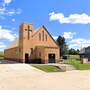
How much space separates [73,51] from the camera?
8244 cm

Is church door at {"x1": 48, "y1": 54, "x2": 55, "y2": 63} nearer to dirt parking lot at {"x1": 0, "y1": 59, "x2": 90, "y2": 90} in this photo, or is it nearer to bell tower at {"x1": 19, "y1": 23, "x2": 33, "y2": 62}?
bell tower at {"x1": 19, "y1": 23, "x2": 33, "y2": 62}

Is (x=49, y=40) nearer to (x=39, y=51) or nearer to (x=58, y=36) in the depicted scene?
(x=39, y=51)

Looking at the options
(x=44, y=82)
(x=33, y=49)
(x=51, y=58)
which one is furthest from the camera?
(x=33, y=49)

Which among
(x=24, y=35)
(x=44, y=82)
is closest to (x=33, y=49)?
(x=24, y=35)

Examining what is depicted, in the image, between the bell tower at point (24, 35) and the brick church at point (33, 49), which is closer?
the brick church at point (33, 49)

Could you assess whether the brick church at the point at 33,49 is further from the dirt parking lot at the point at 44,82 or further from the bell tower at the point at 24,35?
the dirt parking lot at the point at 44,82

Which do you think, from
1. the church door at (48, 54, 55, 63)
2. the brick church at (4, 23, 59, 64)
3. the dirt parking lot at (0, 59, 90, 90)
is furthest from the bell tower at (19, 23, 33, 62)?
the dirt parking lot at (0, 59, 90, 90)

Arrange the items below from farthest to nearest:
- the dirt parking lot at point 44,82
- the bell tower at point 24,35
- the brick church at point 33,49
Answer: the bell tower at point 24,35, the brick church at point 33,49, the dirt parking lot at point 44,82

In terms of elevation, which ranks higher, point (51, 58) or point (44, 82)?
point (51, 58)

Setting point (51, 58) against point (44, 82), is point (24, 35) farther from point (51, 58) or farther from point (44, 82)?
point (44, 82)

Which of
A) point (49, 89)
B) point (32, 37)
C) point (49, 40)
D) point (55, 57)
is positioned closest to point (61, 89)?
point (49, 89)

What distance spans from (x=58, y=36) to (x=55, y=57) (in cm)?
4081

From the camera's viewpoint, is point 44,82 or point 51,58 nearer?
point 44,82

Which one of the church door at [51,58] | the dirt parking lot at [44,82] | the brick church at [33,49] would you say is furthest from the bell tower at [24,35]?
the dirt parking lot at [44,82]
